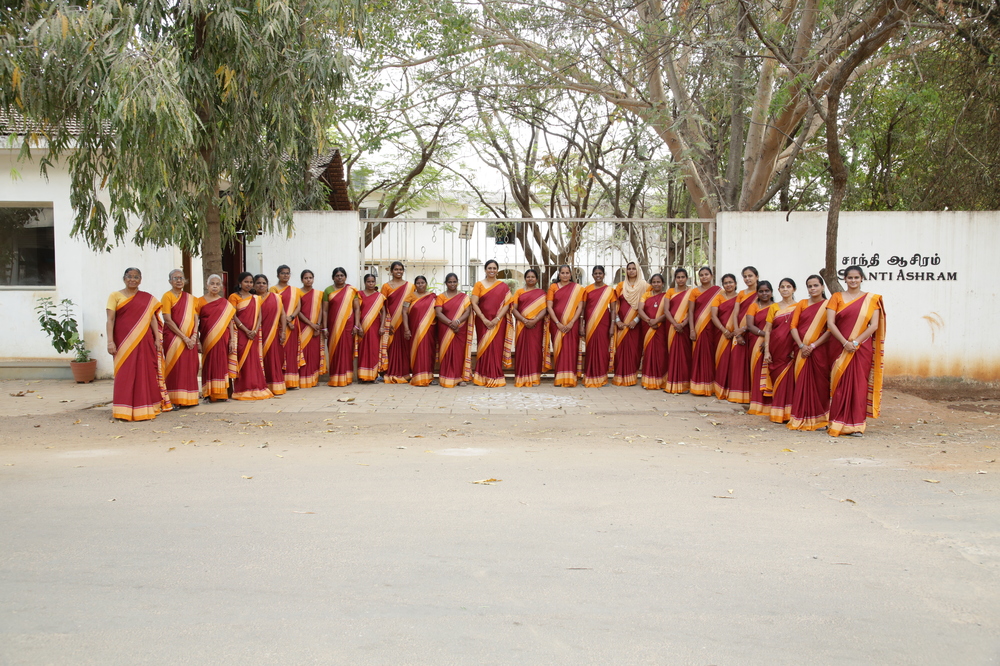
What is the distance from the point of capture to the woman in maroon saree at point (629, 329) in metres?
10.4

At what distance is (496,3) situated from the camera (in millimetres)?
12711

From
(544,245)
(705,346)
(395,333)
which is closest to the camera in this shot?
(705,346)

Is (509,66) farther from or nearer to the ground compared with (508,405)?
farther from the ground

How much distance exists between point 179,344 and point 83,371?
334cm

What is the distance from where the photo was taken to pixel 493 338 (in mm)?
10477

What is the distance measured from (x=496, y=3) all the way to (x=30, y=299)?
844 centimetres

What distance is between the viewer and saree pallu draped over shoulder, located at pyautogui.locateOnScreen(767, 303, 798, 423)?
8.20 m

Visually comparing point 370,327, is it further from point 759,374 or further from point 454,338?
point 759,374

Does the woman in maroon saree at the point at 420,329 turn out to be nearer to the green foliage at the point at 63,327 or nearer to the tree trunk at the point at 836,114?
the green foliage at the point at 63,327

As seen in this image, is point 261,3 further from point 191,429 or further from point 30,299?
point 30,299

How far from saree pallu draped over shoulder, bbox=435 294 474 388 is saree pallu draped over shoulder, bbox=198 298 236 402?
2.67 metres

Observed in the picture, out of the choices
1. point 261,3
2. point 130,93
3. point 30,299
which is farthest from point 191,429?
point 30,299

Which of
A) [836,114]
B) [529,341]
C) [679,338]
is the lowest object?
[529,341]

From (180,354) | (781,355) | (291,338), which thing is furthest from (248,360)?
(781,355)
